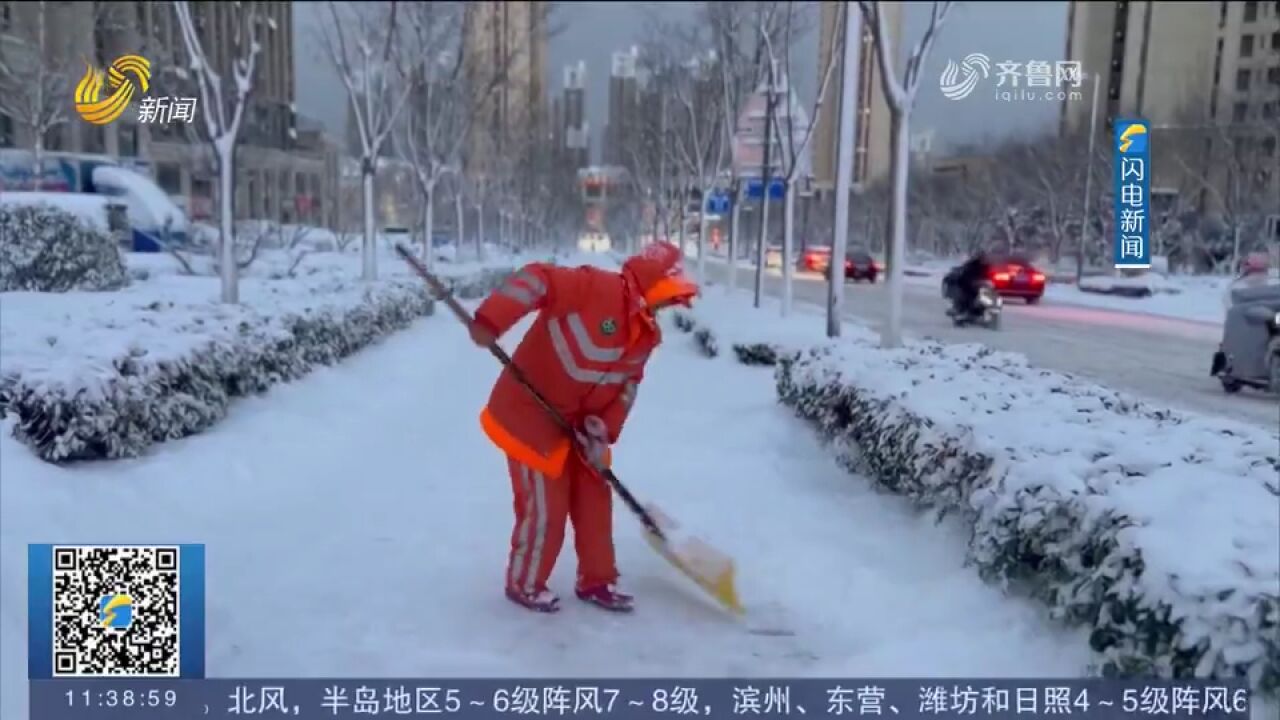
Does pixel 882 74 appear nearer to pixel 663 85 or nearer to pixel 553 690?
pixel 553 690

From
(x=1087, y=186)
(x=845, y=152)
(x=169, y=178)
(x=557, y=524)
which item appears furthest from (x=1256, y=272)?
(x=169, y=178)

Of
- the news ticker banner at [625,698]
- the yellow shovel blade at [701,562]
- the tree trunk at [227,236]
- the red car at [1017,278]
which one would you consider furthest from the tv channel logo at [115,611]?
the tree trunk at [227,236]

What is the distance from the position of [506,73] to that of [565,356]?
54.0 feet

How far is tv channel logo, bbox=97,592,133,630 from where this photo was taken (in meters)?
1.93

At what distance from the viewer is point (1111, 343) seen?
35.6 feet

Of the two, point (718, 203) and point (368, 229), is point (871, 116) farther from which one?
point (718, 203)

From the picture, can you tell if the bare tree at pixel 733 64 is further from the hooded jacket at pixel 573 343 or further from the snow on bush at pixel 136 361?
the hooded jacket at pixel 573 343

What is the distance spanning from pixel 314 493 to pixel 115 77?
6.26ft

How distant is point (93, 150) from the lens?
10.4m

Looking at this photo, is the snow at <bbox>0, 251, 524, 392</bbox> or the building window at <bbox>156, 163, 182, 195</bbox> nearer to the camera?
the snow at <bbox>0, 251, 524, 392</bbox>

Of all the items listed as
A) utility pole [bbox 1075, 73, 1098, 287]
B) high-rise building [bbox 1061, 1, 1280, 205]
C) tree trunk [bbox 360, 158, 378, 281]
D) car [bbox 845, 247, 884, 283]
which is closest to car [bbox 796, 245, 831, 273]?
car [bbox 845, 247, 884, 283]

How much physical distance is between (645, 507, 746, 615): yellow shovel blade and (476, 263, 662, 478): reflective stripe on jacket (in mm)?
406

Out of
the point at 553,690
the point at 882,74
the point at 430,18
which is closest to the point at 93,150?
the point at 430,18
